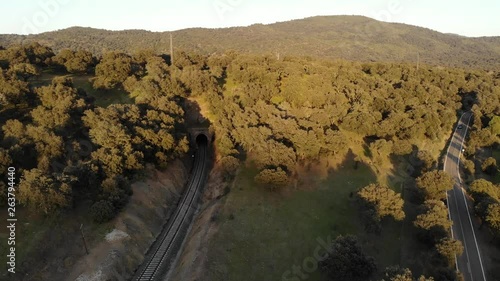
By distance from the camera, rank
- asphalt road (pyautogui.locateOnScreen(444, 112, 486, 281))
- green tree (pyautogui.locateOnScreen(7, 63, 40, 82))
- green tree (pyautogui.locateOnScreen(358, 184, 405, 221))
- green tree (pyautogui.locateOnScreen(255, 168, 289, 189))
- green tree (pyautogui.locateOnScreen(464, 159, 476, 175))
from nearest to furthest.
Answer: asphalt road (pyautogui.locateOnScreen(444, 112, 486, 281)), green tree (pyautogui.locateOnScreen(358, 184, 405, 221)), green tree (pyautogui.locateOnScreen(255, 168, 289, 189)), green tree (pyautogui.locateOnScreen(464, 159, 476, 175)), green tree (pyautogui.locateOnScreen(7, 63, 40, 82))

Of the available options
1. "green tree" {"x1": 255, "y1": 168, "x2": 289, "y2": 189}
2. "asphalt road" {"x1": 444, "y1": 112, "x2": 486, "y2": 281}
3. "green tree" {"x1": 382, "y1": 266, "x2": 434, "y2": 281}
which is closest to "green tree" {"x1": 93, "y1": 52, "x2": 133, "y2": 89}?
"green tree" {"x1": 255, "y1": 168, "x2": 289, "y2": 189}

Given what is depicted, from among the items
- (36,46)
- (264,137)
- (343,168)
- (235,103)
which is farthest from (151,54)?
(343,168)

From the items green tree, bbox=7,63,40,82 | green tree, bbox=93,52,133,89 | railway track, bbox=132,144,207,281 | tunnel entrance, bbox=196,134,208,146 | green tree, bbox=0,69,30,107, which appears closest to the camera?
railway track, bbox=132,144,207,281

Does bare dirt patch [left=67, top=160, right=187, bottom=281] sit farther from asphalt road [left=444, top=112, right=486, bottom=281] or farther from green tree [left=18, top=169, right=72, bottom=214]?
asphalt road [left=444, top=112, right=486, bottom=281]

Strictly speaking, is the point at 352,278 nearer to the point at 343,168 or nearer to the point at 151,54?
the point at 343,168

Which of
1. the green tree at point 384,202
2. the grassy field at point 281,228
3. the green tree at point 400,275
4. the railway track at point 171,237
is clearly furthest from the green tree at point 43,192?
the green tree at point 384,202

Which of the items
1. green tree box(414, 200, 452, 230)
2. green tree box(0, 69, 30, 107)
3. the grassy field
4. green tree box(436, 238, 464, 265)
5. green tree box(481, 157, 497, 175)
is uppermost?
green tree box(0, 69, 30, 107)

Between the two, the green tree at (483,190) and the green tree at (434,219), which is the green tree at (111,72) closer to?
the green tree at (434,219)
